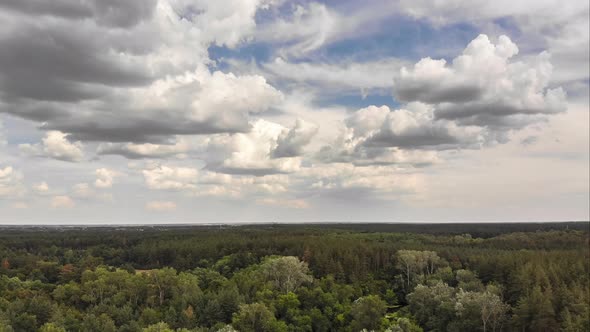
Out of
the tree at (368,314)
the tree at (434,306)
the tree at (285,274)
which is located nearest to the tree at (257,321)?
the tree at (368,314)

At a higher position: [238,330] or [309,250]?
[309,250]

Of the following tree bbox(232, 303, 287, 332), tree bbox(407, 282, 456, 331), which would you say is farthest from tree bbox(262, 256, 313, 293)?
tree bbox(407, 282, 456, 331)

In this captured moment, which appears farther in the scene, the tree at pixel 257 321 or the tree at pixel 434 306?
the tree at pixel 434 306

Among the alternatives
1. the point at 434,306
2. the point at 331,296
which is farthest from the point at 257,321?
the point at 434,306

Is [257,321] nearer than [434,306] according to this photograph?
Yes

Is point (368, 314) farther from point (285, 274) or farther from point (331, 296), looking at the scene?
point (285, 274)

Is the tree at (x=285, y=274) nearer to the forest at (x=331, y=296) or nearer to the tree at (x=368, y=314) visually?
the forest at (x=331, y=296)

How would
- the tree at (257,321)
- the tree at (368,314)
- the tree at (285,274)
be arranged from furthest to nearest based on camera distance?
1. the tree at (285,274)
2. the tree at (368,314)
3. the tree at (257,321)

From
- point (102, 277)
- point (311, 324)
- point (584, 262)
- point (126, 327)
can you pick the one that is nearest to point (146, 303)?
point (102, 277)

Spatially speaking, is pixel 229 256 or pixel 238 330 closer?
pixel 238 330

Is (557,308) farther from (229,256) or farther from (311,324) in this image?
(229,256)

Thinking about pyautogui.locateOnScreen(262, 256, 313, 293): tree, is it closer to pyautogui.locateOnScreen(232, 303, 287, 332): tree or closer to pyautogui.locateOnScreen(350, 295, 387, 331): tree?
pyautogui.locateOnScreen(232, 303, 287, 332): tree
